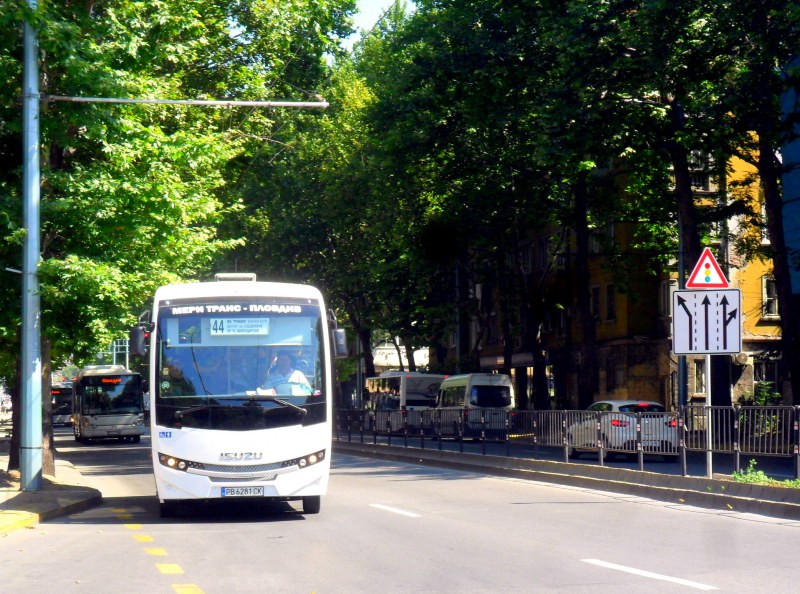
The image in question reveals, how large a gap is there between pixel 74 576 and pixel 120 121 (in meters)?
11.1

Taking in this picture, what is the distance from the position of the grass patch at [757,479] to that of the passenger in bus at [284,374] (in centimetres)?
603

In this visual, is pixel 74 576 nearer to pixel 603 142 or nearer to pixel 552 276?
pixel 603 142

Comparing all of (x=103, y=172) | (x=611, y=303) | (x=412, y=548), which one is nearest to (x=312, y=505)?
(x=412, y=548)

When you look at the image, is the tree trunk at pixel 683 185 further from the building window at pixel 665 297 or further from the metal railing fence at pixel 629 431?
the building window at pixel 665 297

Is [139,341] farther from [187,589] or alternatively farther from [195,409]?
[187,589]

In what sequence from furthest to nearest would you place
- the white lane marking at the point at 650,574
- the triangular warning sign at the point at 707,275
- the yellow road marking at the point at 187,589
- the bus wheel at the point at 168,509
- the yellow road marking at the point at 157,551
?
the triangular warning sign at the point at 707,275 < the bus wheel at the point at 168,509 < the yellow road marking at the point at 157,551 < the yellow road marking at the point at 187,589 < the white lane marking at the point at 650,574

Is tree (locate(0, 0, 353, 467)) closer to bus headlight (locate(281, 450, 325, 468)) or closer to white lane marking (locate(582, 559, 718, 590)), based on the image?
bus headlight (locate(281, 450, 325, 468))

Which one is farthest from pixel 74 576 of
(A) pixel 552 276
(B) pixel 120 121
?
(A) pixel 552 276

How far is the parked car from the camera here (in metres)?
21.4

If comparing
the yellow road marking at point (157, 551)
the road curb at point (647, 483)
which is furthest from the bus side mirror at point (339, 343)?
the road curb at point (647, 483)

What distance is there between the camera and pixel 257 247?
59.1 metres

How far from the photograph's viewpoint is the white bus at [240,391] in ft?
52.7

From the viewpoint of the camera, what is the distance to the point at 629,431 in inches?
888

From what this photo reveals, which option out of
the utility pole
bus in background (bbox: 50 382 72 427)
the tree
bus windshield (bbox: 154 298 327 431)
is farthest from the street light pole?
bus in background (bbox: 50 382 72 427)
